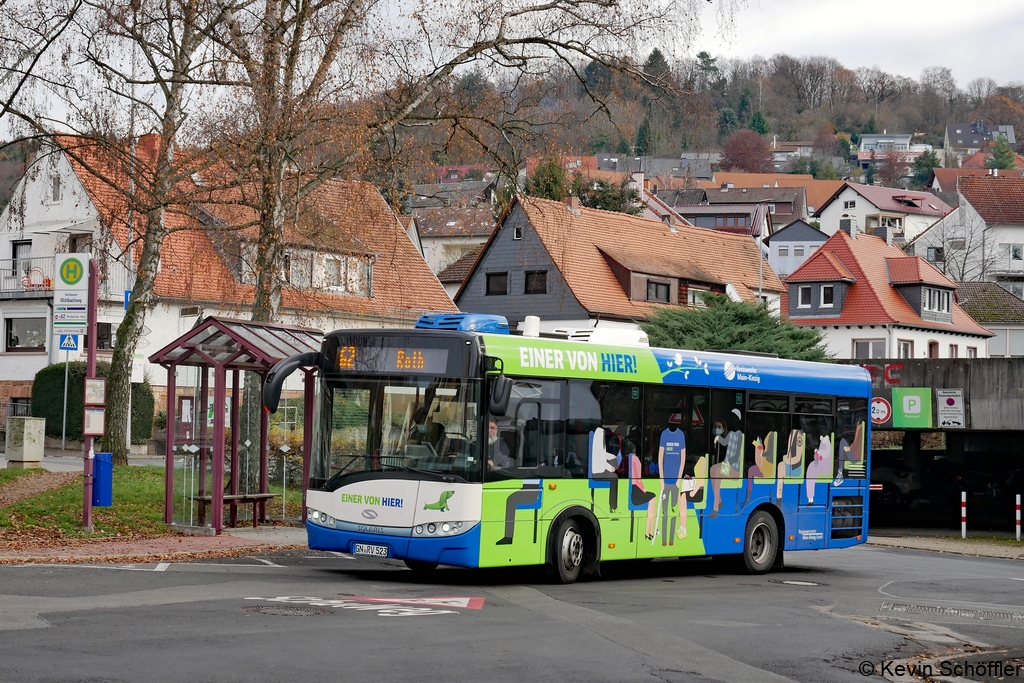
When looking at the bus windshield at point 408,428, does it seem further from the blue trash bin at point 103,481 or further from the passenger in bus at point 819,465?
the blue trash bin at point 103,481

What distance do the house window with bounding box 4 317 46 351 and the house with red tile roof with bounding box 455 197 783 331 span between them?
65.1ft

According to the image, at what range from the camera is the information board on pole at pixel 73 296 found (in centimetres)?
1852

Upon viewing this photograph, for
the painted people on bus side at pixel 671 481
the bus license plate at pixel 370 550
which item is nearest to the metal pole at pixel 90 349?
the bus license plate at pixel 370 550

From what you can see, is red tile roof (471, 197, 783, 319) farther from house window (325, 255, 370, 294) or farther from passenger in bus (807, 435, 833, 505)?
passenger in bus (807, 435, 833, 505)

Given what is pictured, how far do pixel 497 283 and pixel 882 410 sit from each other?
3244 cm

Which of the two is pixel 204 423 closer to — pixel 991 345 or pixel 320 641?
pixel 320 641

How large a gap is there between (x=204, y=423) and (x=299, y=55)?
6.01 meters

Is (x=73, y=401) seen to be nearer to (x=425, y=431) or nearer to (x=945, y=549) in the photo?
(x=945, y=549)

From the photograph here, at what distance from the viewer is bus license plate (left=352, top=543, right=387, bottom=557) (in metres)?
14.8

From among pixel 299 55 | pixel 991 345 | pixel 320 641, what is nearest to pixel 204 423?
pixel 299 55

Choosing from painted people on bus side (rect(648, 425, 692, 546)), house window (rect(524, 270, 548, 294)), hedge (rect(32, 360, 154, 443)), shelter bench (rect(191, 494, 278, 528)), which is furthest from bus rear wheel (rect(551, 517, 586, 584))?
house window (rect(524, 270, 548, 294))

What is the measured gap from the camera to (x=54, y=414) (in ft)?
146

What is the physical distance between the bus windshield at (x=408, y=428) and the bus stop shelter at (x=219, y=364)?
13.8 feet

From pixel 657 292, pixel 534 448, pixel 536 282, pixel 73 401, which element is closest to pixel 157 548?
pixel 534 448
